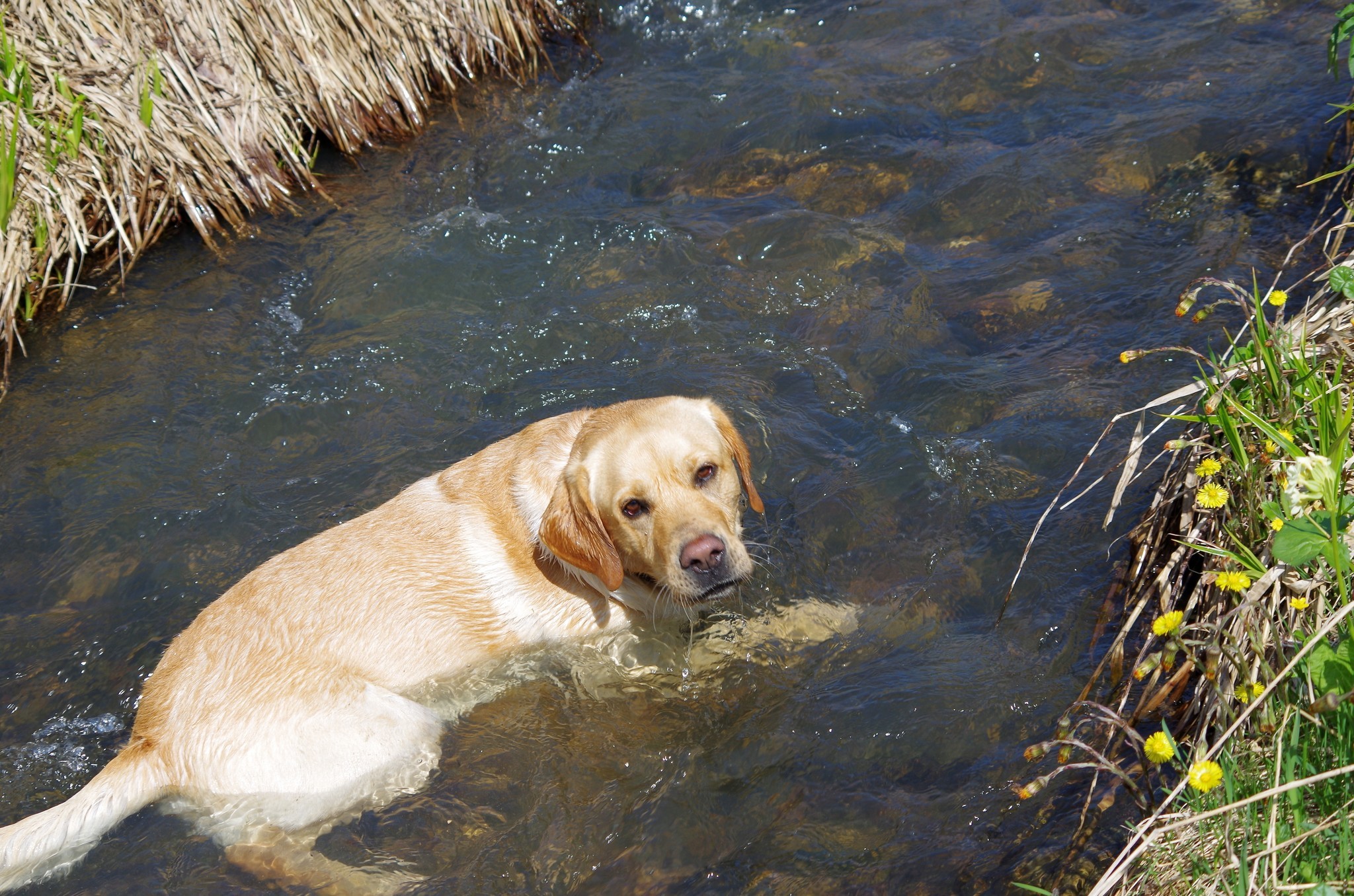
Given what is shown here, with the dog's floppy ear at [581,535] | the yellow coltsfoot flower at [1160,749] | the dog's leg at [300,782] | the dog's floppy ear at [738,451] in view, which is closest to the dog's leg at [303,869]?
the dog's leg at [300,782]

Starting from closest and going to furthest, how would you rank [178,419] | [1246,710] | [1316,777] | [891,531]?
1. [1316,777]
2. [1246,710]
3. [891,531]
4. [178,419]

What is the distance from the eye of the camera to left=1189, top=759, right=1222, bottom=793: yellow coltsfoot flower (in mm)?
2203

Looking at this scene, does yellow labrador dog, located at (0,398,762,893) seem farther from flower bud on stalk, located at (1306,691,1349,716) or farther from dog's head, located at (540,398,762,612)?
flower bud on stalk, located at (1306,691,1349,716)

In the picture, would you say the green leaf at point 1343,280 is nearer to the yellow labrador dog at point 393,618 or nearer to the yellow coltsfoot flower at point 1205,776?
the yellow coltsfoot flower at point 1205,776

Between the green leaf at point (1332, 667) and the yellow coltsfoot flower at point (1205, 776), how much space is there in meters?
0.38

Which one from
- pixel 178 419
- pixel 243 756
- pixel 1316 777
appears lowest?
pixel 1316 777

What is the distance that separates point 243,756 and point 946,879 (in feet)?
8.14

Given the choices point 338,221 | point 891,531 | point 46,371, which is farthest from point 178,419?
point 891,531

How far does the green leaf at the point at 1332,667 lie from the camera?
7.78ft

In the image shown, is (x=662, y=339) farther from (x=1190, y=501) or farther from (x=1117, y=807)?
(x=1117, y=807)

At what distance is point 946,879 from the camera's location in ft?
10.1

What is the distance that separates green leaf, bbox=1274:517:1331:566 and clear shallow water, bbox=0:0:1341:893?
1101 millimetres

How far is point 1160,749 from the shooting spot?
2.25m

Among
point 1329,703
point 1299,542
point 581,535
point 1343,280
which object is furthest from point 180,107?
point 1329,703
